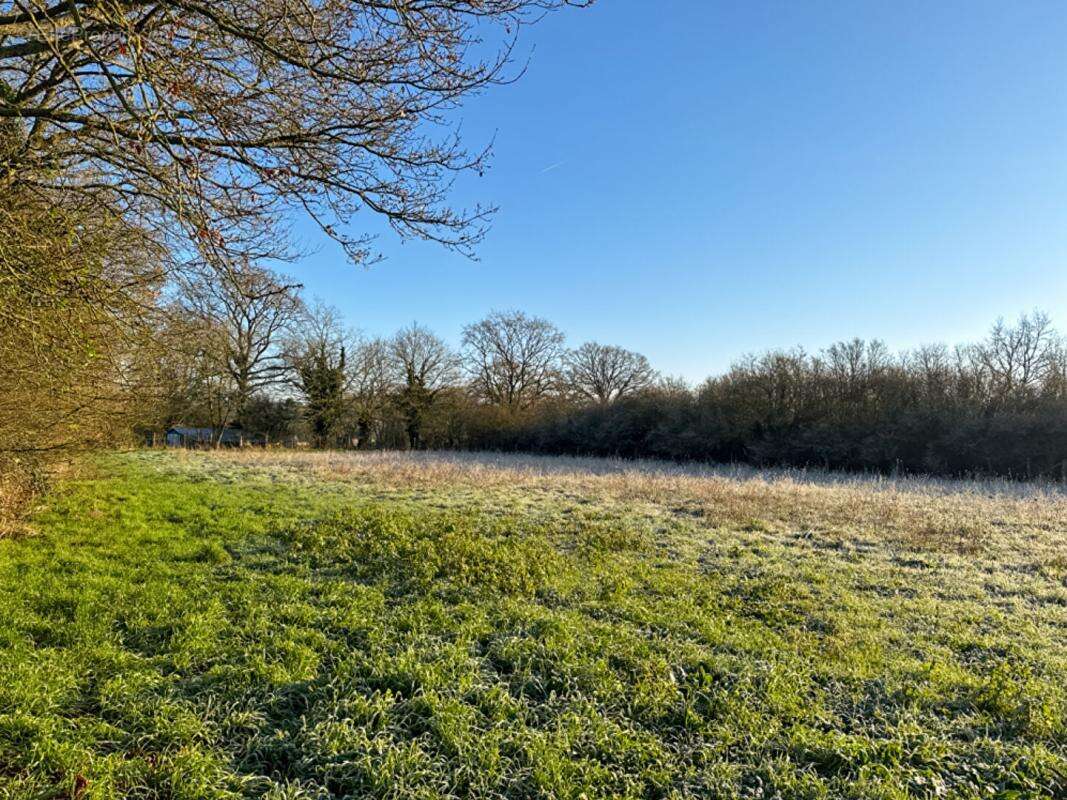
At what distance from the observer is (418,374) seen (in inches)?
1528

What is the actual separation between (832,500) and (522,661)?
1038 cm

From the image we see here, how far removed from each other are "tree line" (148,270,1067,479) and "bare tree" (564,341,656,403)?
111mm

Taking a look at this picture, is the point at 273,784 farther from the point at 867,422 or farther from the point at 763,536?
the point at 867,422

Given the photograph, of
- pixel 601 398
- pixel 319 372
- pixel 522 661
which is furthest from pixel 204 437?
pixel 522 661

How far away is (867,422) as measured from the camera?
21.1m

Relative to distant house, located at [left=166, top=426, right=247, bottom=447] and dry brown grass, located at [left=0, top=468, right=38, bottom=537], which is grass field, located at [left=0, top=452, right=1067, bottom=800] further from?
distant house, located at [left=166, top=426, right=247, bottom=447]

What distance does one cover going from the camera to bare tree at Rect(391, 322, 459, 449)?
124 ft

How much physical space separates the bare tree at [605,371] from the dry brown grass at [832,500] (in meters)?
22.6

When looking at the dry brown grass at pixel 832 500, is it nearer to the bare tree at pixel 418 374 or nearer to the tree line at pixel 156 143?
the tree line at pixel 156 143

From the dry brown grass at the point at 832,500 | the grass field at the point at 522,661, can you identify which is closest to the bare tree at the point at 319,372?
the dry brown grass at the point at 832,500

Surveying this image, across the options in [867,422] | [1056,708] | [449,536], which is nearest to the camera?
[1056,708]

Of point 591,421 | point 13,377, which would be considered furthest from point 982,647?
point 591,421

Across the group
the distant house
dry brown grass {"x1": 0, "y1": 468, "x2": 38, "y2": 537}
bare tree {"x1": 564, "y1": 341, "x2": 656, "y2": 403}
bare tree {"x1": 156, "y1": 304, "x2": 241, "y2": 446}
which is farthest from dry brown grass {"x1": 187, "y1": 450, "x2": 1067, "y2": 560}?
bare tree {"x1": 564, "y1": 341, "x2": 656, "y2": 403}

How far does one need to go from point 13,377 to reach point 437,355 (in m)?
34.0
